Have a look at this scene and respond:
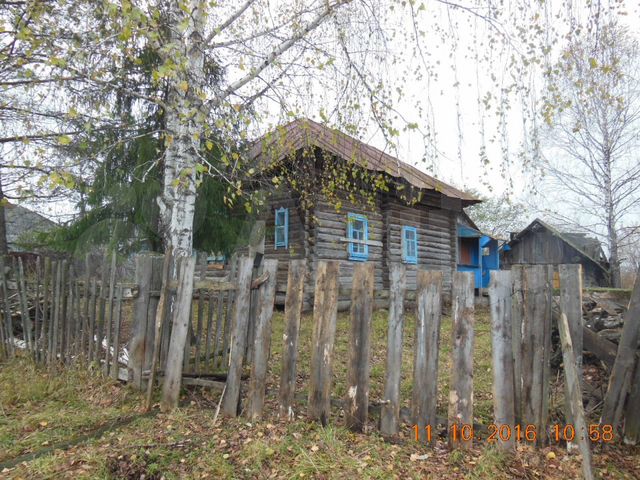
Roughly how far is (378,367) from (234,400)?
106 inches

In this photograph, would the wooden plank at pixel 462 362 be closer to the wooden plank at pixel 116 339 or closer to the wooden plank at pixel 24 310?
the wooden plank at pixel 116 339

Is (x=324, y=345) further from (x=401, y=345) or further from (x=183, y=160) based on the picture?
(x=183, y=160)

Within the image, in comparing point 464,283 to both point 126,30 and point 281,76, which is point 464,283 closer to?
point 126,30

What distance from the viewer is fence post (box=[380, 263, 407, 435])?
318 cm

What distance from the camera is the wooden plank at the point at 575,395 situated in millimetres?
2422

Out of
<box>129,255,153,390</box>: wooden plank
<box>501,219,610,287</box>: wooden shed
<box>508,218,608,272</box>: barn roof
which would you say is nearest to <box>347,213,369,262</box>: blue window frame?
<box>129,255,153,390</box>: wooden plank

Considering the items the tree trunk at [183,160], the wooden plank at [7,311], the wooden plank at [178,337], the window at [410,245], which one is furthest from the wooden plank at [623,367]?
the window at [410,245]

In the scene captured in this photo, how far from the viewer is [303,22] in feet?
17.7

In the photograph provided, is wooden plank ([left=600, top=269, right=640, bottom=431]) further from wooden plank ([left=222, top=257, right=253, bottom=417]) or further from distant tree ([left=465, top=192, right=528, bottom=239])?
distant tree ([left=465, top=192, right=528, bottom=239])

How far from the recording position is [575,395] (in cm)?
261

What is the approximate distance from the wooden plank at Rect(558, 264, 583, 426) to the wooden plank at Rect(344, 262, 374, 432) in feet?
4.49

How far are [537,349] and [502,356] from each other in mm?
242

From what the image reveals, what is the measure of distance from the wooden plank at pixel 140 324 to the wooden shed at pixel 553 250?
26.4 meters

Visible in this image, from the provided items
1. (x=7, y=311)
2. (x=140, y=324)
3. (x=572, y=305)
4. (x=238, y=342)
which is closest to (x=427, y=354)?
(x=572, y=305)
